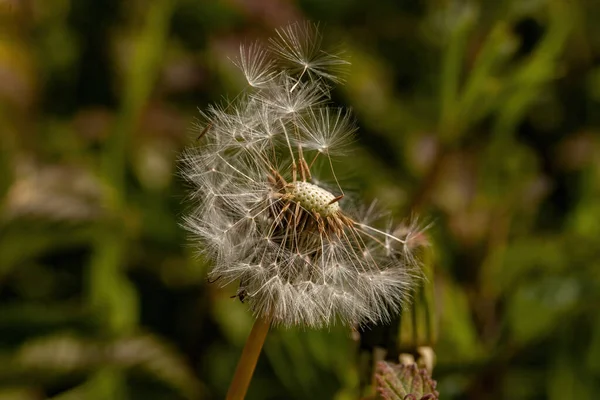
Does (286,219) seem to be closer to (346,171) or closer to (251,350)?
(251,350)

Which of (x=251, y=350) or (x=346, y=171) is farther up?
(x=346, y=171)

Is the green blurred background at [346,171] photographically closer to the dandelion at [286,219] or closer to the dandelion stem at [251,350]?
the dandelion at [286,219]

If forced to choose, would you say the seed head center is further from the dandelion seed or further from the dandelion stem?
the dandelion stem

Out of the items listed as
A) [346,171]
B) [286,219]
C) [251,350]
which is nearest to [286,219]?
[286,219]

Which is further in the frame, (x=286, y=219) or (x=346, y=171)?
(x=346, y=171)

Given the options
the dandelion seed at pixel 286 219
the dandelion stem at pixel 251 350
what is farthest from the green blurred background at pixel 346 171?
the dandelion stem at pixel 251 350

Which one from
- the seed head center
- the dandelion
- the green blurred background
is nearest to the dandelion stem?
the dandelion

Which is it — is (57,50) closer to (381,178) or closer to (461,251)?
(381,178)

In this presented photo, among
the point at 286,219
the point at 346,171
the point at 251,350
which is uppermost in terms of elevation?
the point at 346,171
